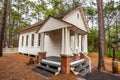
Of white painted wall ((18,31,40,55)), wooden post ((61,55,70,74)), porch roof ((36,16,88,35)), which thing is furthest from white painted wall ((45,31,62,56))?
wooden post ((61,55,70,74))

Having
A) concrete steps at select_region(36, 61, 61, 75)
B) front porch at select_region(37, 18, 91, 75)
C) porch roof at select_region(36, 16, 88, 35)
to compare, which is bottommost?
concrete steps at select_region(36, 61, 61, 75)

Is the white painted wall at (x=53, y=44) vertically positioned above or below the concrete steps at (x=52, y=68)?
above

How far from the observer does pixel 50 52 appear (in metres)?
12.1

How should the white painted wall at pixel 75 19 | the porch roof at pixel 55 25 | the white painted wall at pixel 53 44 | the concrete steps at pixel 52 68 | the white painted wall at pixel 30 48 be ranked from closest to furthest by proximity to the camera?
1. the concrete steps at pixel 52 68
2. the porch roof at pixel 55 25
3. the white painted wall at pixel 75 19
4. the white painted wall at pixel 53 44
5. the white painted wall at pixel 30 48

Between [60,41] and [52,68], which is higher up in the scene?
[60,41]

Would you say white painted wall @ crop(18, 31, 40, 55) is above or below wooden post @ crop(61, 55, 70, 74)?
above

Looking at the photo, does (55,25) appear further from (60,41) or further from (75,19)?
(75,19)

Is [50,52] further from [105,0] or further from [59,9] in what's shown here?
[105,0]

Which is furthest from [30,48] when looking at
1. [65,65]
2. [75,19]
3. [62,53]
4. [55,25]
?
[65,65]

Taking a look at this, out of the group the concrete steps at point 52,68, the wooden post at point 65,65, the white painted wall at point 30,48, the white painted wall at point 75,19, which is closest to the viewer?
the wooden post at point 65,65

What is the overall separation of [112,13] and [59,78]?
23581 mm

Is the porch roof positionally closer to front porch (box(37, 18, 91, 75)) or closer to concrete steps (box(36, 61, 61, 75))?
front porch (box(37, 18, 91, 75))

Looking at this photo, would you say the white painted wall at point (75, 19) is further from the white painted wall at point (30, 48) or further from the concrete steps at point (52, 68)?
the white painted wall at point (30, 48)

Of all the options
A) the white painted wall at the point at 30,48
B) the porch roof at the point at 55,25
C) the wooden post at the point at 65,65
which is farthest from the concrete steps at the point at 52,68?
the white painted wall at the point at 30,48
